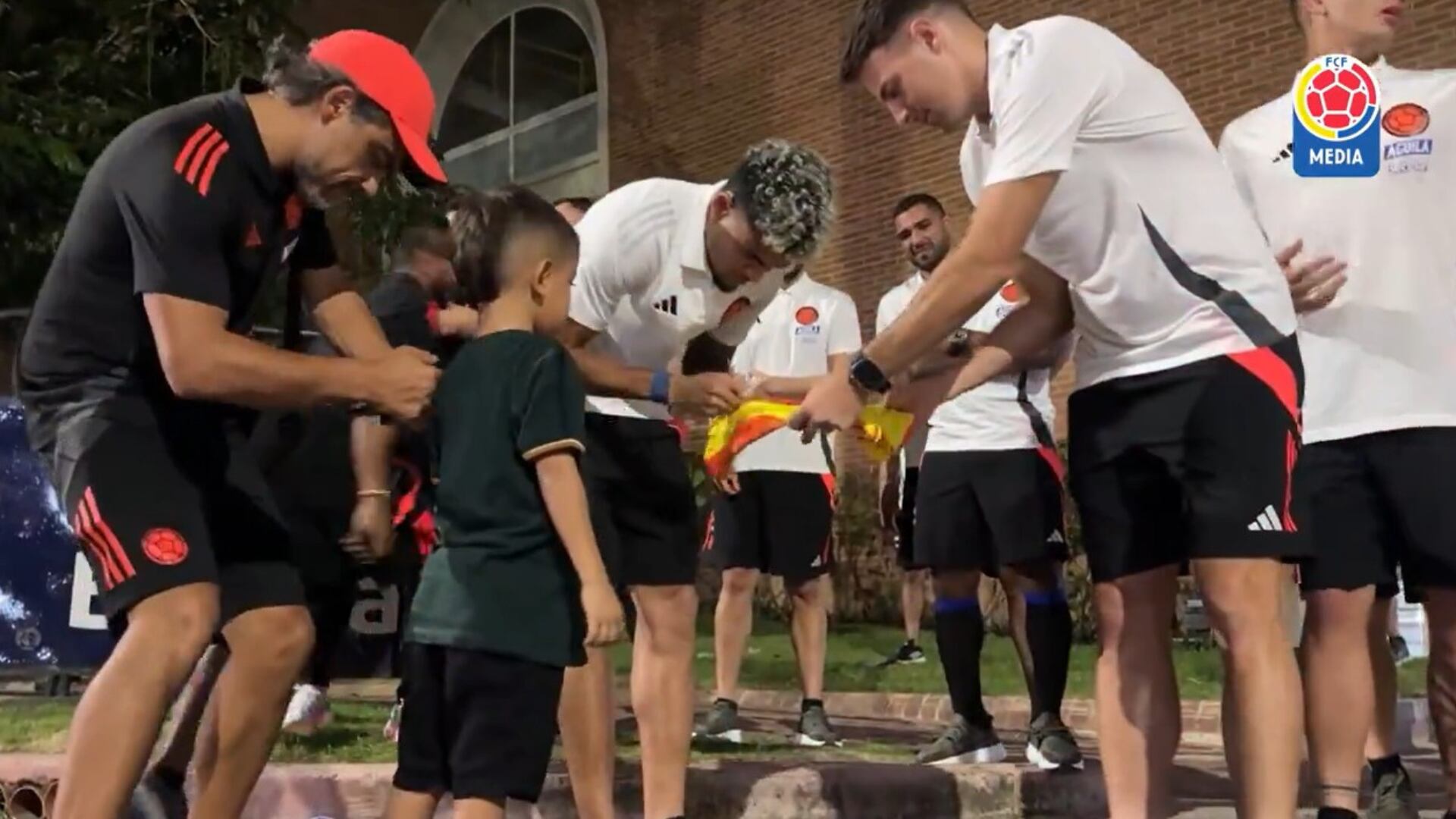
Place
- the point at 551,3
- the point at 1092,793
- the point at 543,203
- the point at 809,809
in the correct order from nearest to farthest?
the point at 543,203, the point at 809,809, the point at 1092,793, the point at 551,3

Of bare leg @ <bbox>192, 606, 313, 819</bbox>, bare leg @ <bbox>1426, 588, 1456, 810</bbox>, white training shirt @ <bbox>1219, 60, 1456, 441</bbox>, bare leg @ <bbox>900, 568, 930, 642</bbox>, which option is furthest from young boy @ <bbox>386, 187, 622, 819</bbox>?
bare leg @ <bbox>900, 568, 930, 642</bbox>

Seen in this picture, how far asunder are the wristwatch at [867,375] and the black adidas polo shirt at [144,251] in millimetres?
1216

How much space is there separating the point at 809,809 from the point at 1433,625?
5.75 feet

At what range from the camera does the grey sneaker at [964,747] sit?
199 inches

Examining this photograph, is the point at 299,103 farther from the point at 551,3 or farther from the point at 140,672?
the point at 551,3

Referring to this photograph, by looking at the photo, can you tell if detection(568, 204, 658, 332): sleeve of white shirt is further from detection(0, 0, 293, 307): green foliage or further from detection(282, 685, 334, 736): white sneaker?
detection(0, 0, 293, 307): green foliage

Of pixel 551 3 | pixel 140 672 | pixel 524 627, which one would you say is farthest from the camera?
pixel 551 3

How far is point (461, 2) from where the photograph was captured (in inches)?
742

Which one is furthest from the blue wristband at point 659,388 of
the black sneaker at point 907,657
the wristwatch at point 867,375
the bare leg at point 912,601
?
the bare leg at point 912,601

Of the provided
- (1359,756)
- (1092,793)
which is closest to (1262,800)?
(1359,756)

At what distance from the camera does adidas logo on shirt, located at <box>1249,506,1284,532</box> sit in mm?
2975


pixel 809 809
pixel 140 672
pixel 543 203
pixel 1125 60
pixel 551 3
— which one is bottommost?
pixel 809 809

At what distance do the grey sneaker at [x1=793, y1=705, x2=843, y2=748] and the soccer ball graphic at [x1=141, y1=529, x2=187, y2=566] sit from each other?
3393mm

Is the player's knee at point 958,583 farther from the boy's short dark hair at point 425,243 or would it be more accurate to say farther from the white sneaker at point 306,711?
the white sneaker at point 306,711
